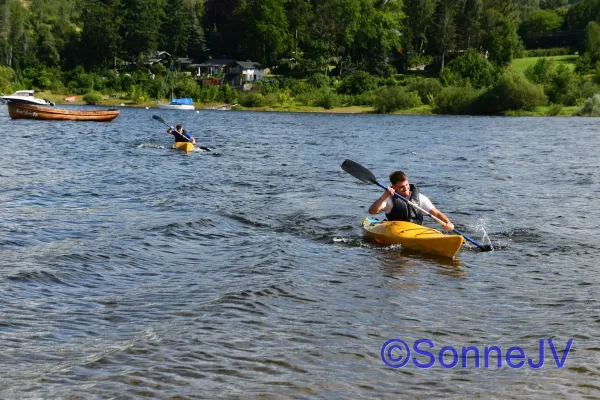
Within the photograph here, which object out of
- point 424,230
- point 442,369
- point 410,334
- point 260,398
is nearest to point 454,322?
point 410,334

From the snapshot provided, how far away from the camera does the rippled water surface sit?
7566 millimetres

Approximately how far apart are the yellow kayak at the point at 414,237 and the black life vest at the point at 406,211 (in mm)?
277

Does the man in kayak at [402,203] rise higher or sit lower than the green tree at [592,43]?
lower

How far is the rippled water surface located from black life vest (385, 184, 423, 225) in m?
0.75

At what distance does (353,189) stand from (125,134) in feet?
92.2

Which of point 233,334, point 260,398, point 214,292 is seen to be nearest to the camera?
point 260,398

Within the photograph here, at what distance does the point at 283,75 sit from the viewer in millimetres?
123062

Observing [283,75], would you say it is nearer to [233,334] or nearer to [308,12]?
[308,12]

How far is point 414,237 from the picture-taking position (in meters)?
13.8

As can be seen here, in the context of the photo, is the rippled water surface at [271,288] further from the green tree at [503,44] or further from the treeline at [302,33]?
the treeline at [302,33]

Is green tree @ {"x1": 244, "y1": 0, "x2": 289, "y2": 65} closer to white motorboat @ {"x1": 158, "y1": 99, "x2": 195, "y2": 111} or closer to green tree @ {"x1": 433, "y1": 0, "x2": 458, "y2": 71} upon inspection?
green tree @ {"x1": 433, "y1": 0, "x2": 458, "y2": 71}

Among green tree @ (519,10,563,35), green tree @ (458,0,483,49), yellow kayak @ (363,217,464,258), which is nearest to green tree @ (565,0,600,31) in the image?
green tree @ (519,10,563,35)

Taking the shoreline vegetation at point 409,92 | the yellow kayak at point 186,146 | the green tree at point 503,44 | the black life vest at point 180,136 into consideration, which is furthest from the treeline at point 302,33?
the yellow kayak at point 186,146

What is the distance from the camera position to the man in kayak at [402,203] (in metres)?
14.0
